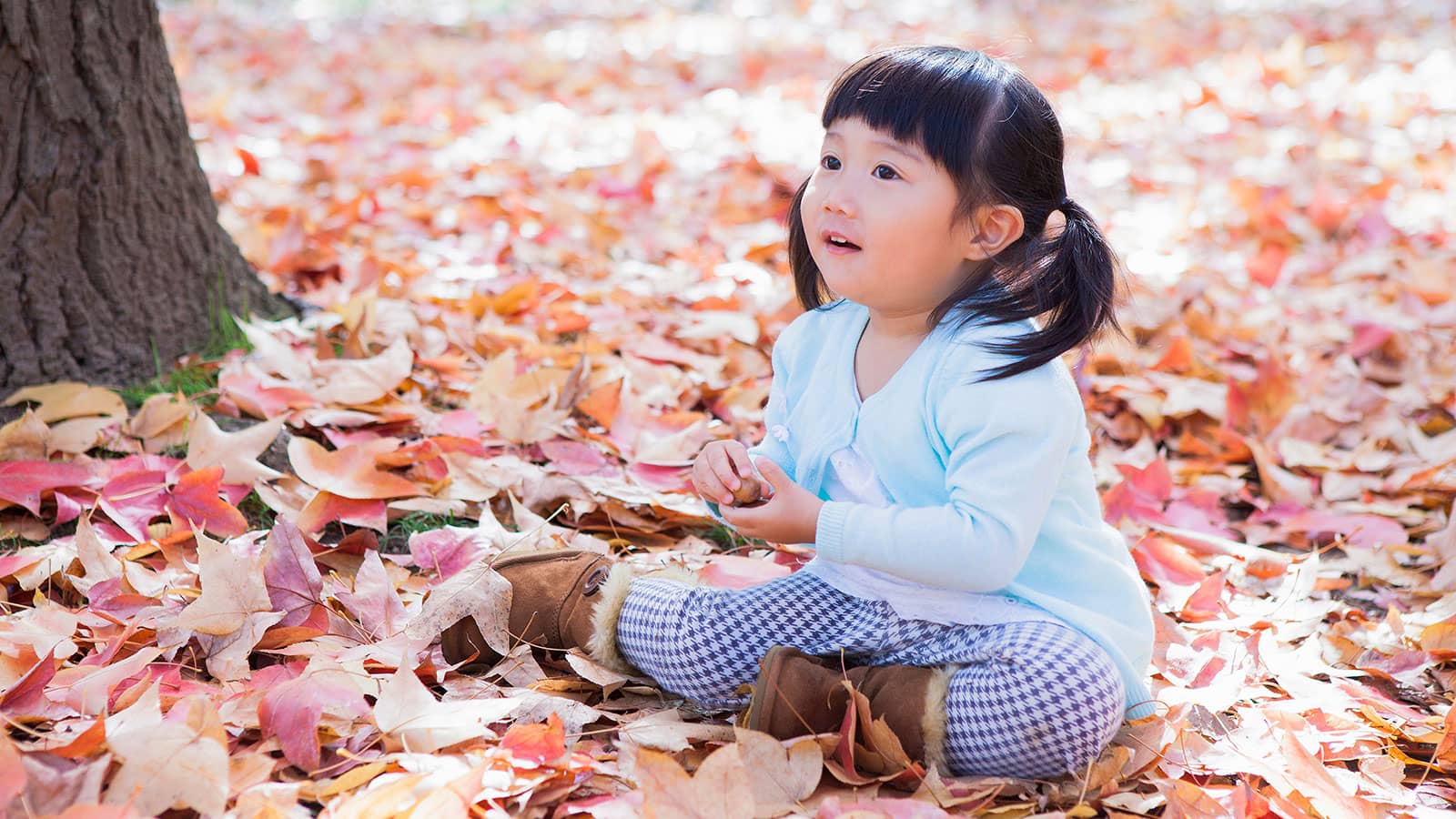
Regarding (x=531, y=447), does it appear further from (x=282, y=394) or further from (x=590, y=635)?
(x=590, y=635)

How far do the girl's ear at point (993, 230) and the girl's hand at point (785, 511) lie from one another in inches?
13.2

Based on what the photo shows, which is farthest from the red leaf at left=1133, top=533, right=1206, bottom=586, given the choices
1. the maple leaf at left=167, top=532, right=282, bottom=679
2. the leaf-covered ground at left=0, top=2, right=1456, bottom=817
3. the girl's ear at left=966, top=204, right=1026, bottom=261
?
the maple leaf at left=167, top=532, right=282, bottom=679

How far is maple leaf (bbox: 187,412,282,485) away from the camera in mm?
1841

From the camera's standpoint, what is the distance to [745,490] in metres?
1.42

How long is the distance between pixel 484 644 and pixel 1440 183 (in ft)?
12.3

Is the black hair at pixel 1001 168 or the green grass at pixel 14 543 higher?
the black hair at pixel 1001 168

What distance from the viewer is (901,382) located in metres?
1.43

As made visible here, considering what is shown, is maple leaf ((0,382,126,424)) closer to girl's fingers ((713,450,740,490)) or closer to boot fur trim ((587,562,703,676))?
boot fur trim ((587,562,703,676))

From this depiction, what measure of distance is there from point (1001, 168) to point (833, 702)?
621mm

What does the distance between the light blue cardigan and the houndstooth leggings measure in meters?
0.08

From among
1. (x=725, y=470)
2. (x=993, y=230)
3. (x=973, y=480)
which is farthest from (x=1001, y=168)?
(x=725, y=470)

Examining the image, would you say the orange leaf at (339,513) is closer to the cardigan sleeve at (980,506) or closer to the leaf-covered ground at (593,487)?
the leaf-covered ground at (593,487)

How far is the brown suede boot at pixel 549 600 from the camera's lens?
1.57 metres

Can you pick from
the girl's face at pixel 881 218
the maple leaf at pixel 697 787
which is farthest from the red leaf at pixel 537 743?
the girl's face at pixel 881 218
